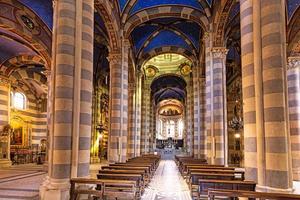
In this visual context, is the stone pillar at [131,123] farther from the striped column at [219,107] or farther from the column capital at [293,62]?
the column capital at [293,62]

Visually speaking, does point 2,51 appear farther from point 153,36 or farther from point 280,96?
point 280,96

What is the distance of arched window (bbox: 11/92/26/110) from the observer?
24.8 metres

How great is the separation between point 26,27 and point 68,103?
384 inches

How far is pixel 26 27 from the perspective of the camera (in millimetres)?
15156

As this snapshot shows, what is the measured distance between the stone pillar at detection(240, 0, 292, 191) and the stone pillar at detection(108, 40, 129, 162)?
29.2ft

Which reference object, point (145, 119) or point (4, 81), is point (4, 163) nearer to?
point (4, 81)

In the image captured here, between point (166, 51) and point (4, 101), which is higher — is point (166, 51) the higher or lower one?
the higher one

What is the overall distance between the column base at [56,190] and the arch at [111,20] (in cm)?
800

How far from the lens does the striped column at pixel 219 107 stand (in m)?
13.4

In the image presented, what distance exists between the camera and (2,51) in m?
19.0

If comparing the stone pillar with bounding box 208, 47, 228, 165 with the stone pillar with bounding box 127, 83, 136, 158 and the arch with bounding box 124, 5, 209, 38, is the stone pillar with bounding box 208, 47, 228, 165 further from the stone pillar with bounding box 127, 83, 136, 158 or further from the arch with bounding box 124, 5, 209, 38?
the stone pillar with bounding box 127, 83, 136, 158

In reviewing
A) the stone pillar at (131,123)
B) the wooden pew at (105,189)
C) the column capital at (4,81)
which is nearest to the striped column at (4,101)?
the column capital at (4,81)

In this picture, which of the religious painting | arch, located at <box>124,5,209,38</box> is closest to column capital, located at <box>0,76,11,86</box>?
the religious painting

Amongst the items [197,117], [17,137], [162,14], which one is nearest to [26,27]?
[162,14]
